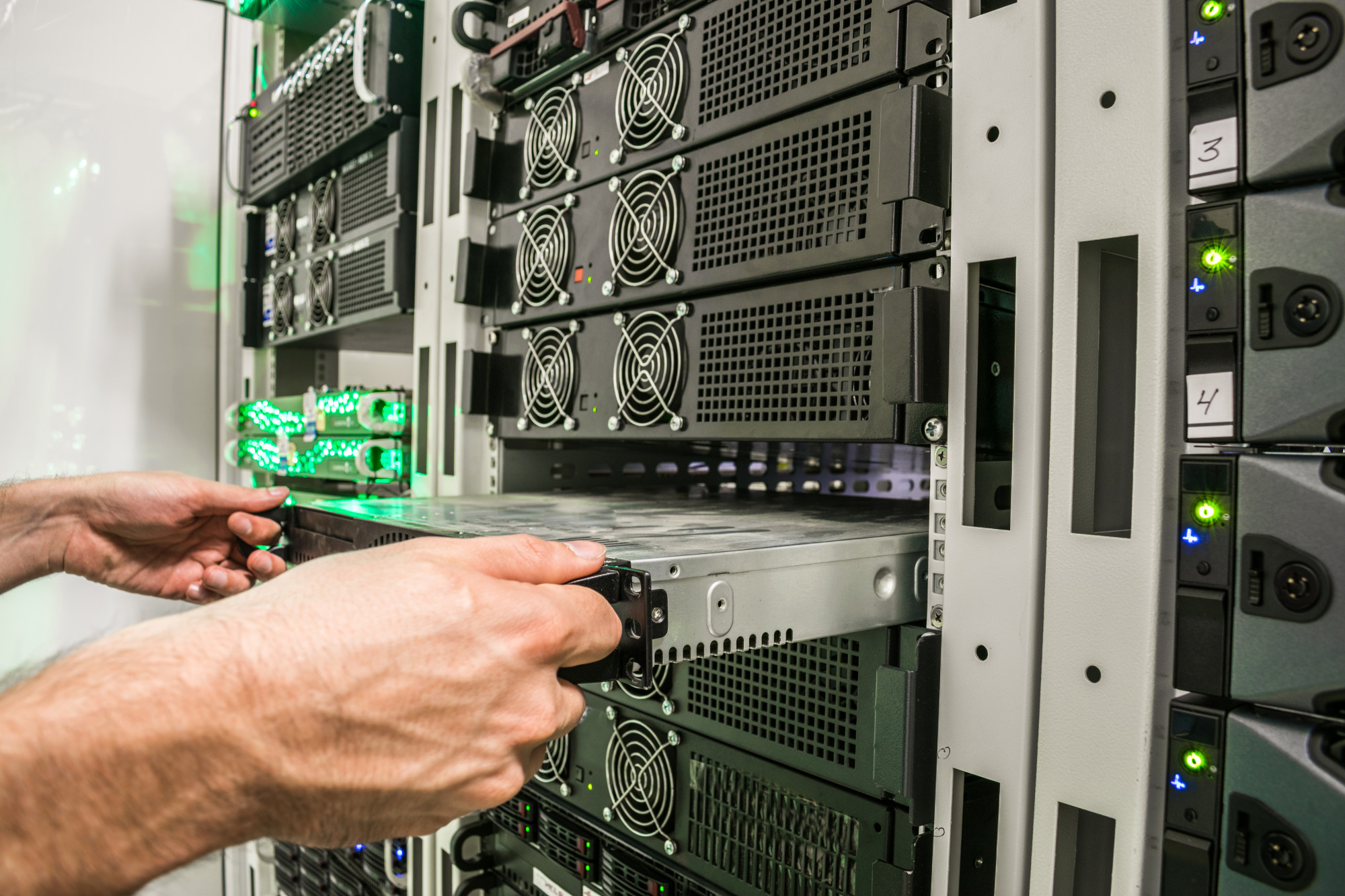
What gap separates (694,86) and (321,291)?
1523 mm

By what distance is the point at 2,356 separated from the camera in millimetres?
2639

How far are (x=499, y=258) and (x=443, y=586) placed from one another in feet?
4.21

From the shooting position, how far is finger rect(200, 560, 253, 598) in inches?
57.6

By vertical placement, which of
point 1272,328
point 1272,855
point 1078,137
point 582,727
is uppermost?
point 1078,137

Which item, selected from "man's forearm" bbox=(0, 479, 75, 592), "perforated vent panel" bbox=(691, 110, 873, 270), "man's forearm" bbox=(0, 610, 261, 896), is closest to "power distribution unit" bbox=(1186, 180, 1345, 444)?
"perforated vent panel" bbox=(691, 110, 873, 270)

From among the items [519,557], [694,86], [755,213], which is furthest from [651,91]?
[519,557]

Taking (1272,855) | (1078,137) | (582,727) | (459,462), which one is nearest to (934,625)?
(1272,855)

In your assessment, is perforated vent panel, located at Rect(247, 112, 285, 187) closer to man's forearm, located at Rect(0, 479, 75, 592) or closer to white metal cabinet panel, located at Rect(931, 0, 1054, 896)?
man's forearm, located at Rect(0, 479, 75, 592)

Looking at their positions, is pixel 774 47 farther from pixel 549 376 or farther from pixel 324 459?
pixel 324 459

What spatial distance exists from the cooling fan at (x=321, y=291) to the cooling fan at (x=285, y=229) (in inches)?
6.7

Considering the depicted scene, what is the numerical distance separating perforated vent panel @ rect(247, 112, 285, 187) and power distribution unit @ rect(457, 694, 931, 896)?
2.03m

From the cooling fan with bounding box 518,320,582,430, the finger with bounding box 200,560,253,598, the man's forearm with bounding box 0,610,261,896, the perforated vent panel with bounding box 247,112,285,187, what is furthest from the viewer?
the perforated vent panel with bounding box 247,112,285,187

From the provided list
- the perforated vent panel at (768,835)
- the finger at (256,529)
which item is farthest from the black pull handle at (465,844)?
the finger at (256,529)

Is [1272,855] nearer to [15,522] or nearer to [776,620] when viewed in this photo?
[776,620]
